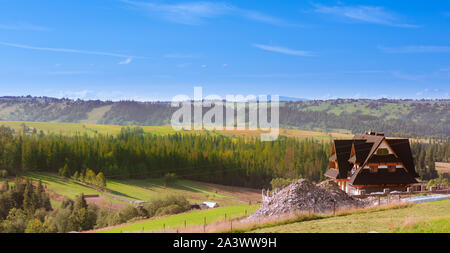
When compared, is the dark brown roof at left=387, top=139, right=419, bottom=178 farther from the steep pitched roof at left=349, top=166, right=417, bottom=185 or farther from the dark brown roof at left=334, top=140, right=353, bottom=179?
the dark brown roof at left=334, top=140, right=353, bottom=179

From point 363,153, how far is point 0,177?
112 m

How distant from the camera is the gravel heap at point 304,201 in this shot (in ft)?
107

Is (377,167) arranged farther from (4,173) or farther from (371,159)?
(4,173)

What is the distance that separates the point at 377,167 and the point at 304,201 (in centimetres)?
1798

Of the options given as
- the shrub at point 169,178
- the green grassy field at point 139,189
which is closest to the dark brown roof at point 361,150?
the green grassy field at point 139,189

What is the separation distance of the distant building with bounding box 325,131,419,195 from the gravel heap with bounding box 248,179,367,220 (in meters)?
10.7

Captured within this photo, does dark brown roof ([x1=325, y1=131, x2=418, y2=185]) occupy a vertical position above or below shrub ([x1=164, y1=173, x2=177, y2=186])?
above

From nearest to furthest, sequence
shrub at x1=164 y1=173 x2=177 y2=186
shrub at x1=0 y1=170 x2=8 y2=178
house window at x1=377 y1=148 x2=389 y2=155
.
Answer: house window at x1=377 y1=148 x2=389 y2=155 → shrub at x1=0 y1=170 x2=8 y2=178 → shrub at x1=164 y1=173 x2=177 y2=186

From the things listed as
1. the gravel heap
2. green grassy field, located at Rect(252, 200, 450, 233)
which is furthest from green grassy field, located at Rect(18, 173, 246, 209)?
green grassy field, located at Rect(252, 200, 450, 233)

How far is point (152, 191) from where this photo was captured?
115 metres

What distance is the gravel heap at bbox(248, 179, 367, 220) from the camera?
32469 millimetres

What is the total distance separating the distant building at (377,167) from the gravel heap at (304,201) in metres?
10.7
